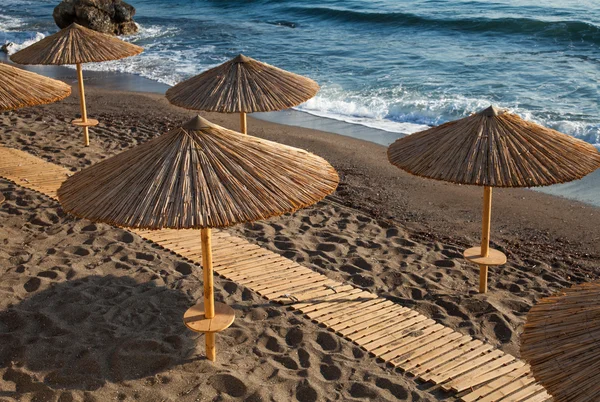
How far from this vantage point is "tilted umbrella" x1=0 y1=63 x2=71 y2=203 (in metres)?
6.05

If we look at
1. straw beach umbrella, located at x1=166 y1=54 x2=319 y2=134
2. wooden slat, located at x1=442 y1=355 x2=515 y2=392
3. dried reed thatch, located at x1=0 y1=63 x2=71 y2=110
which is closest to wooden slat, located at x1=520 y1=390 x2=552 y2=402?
wooden slat, located at x1=442 y1=355 x2=515 y2=392

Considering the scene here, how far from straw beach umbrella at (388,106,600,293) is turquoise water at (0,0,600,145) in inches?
245

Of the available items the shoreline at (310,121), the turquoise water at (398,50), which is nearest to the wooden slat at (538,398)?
the shoreline at (310,121)

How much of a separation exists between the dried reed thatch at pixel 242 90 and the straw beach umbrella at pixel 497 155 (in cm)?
162

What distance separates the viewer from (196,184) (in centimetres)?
381

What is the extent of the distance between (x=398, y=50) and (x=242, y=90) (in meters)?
12.1

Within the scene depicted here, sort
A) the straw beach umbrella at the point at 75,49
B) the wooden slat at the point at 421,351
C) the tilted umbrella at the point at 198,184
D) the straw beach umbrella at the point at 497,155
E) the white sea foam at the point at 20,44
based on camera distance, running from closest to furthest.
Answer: the tilted umbrella at the point at 198,184
the wooden slat at the point at 421,351
the straw beach umbrella at the point at 497,155
the straw beach umbrella at the point at 75,49
the white sea foam at the point at 20,44

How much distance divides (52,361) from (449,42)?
16059mm

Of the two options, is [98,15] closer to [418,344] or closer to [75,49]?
[75,49]

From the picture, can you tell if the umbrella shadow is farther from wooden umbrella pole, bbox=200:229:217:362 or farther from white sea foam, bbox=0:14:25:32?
white sea foam, bbox=0:14:25:32

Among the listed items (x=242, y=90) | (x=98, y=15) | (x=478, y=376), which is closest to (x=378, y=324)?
(x=478, y=376)

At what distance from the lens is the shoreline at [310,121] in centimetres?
829

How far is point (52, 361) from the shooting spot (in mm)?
4465

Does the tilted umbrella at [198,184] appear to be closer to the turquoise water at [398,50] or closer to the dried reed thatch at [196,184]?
the dried reed thatch at [196,184]
